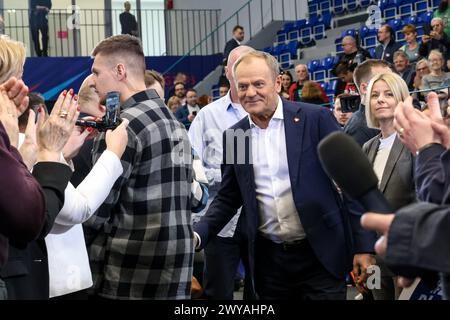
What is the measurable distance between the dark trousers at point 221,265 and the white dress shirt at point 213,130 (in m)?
0.50

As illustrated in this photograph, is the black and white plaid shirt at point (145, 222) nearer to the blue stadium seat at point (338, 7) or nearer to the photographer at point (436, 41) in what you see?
the photographer at point (436, 41)

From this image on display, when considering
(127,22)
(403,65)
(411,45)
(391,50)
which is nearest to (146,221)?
(403,65)

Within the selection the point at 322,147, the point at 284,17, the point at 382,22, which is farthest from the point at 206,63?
the point at 322,147

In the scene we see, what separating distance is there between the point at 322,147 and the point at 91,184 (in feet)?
4.78

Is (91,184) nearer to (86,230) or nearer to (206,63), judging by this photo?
(86,230)

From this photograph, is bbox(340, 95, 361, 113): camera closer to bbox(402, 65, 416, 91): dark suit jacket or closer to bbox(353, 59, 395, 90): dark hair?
bbox(353, 59, 395, 90): dark hair

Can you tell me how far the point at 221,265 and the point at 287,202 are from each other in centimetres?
134

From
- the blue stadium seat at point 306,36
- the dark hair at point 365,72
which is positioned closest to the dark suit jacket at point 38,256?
the dark hair at point 365,72

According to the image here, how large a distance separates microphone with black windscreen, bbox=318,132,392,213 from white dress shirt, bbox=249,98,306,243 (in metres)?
2.07

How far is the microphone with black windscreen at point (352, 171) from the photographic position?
6.42 ft

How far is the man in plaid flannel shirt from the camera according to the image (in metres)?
3.68

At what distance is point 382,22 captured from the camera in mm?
15102

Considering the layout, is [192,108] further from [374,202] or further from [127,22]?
[374,202]

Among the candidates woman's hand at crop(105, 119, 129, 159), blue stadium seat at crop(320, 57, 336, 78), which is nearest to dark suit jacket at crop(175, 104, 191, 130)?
blue stadium seat at crop(320, 57, 336, 78)
